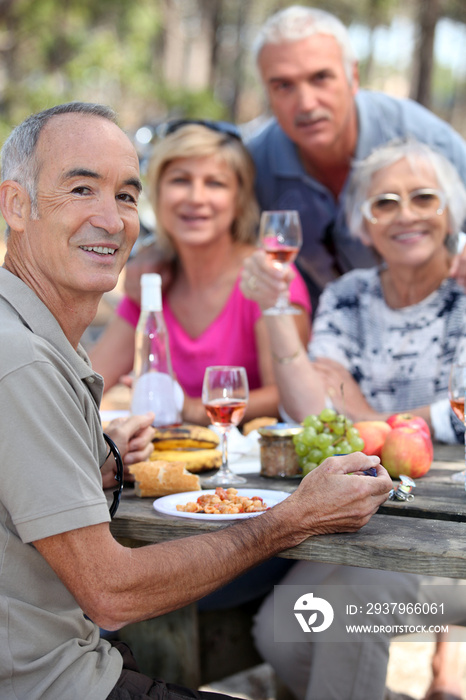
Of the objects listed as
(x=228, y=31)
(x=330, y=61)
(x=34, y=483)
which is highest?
(x=228, y=31)

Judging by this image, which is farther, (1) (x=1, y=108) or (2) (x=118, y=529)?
(1) (x=1, y=108)

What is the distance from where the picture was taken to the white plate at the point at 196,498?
182cm

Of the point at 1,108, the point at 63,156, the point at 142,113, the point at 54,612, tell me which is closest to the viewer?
the point at 54,612

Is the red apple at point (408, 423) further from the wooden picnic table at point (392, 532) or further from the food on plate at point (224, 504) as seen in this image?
the food on plate at point (224, 504)

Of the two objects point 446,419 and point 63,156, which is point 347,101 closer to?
point 446,419

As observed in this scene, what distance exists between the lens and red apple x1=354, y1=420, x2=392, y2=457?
2277 millimetres

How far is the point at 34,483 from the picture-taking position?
143cm

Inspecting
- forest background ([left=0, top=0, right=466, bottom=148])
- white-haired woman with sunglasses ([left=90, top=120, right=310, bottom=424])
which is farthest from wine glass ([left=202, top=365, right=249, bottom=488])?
forest background ([left=0, top=0, right=466, bottom=148])

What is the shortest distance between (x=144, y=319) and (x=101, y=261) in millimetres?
1057

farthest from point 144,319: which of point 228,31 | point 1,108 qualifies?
point 228,31

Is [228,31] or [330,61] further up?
[228,31]

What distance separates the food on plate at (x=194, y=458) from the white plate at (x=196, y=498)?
26cm

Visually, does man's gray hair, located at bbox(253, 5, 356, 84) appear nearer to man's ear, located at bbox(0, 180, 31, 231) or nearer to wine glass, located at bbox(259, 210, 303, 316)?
wine glass, located at bbox(259, 210, 303, 316)

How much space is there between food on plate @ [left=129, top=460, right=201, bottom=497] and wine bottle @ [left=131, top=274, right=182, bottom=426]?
0.62m
